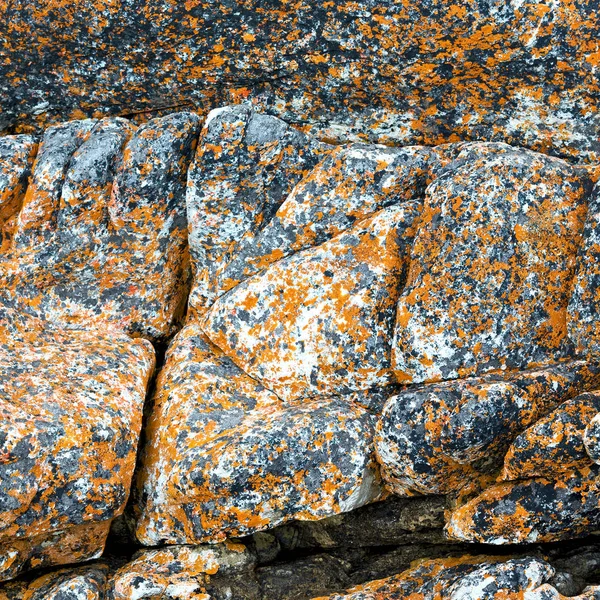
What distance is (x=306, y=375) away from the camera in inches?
233

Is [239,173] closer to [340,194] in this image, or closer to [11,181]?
[340,194]

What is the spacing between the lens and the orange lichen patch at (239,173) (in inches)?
248

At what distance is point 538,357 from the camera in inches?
214

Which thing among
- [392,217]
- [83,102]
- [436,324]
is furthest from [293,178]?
[83,102]

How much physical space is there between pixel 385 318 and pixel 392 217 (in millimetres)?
813

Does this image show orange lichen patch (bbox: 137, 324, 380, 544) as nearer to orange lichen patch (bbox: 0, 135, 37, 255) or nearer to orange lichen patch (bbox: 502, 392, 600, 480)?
orange lichen patch (bbox: 502, 392, 600, 480)

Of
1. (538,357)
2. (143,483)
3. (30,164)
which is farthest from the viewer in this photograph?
(30,164)

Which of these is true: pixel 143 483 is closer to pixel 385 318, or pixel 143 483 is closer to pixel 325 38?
pixel 385 318

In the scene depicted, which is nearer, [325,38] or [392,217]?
[392,217]

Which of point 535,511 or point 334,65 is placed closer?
point 535,511

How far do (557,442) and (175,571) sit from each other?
111 inches

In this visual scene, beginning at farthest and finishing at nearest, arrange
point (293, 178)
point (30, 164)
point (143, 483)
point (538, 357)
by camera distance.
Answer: point (30, 164)
point (293, 178)
point (143, 483)
point (538, 357)

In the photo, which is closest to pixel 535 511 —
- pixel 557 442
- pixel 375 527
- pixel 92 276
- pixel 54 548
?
pixel 557 442

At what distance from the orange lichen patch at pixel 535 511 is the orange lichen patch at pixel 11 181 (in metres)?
4.51
